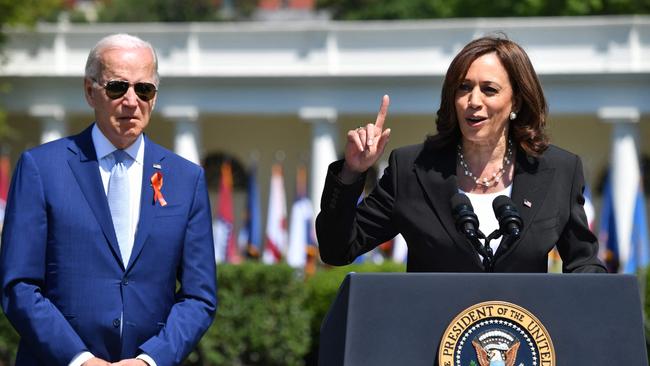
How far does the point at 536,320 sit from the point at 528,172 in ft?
2.69

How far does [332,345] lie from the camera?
11.7 feet

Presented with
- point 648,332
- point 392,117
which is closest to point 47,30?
point 392,117

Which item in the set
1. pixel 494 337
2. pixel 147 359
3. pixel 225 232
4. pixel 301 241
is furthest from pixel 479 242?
pixel 225 232

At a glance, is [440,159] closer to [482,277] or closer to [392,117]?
[482,277]

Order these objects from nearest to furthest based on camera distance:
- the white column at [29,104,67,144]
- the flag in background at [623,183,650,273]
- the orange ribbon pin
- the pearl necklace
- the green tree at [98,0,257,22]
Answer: the pearl necklace, the orange ribbon pin, the flag in background at [623,183,650,273], the white column at [29,104,67,144], the green tree at [98,0,257,22]

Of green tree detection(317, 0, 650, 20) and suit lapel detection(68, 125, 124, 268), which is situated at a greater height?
green tree detection(317, 0, 650, 20)

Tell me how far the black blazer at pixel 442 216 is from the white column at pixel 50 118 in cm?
2838

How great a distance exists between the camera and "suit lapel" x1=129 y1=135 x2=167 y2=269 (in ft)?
13.6

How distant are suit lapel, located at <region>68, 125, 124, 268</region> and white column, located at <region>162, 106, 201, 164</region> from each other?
27.2m

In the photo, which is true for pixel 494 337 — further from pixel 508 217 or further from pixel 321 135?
pixel 321 135

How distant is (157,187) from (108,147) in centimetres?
20

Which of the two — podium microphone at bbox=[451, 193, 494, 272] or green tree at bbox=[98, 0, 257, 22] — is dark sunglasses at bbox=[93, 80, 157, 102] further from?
green tree at bbox=[98, 0, 257, 22]

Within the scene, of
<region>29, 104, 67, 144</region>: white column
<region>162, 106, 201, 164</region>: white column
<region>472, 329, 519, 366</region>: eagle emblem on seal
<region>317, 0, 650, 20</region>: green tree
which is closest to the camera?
<region>472, 329, 519, 366</region>: eagle emblem on seal

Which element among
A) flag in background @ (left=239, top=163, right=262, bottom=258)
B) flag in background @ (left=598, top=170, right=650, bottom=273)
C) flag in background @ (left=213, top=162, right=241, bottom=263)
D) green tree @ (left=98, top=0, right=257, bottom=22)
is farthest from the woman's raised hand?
green tree @ (left=98, top=0, right=257, bottom=22)
